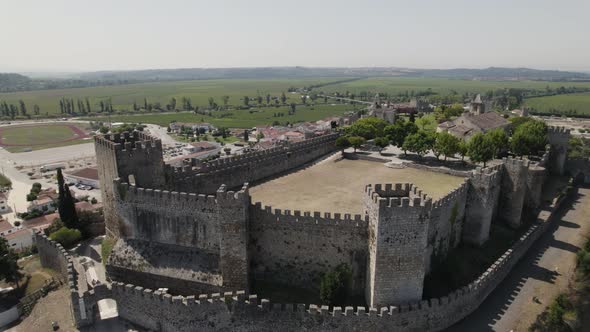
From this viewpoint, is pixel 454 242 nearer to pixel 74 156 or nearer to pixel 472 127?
pixel 472 127

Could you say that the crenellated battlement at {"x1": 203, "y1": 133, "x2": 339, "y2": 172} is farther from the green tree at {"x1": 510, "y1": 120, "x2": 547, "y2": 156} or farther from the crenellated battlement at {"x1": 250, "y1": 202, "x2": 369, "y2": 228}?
the green tree at {"x1": 510, "y1": 120, "x2": 547, "y2": 156}

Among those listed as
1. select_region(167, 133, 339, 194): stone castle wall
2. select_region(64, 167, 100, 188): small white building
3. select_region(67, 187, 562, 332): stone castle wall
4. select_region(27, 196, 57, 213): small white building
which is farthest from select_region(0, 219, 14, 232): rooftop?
select_region(67, 187, 562, 332): stone castle wall

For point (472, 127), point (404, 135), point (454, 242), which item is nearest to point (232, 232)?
point (454, 242)

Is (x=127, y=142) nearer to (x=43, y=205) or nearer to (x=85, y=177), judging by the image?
(x=43, y=205)

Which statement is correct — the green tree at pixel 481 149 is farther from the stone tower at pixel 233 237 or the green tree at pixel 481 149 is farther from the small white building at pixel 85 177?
the small white building at pixel 85 177

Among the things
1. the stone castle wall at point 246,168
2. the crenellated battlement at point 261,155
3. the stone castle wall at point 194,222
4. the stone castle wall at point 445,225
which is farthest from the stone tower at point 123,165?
the stone castle wall at point 445,225
